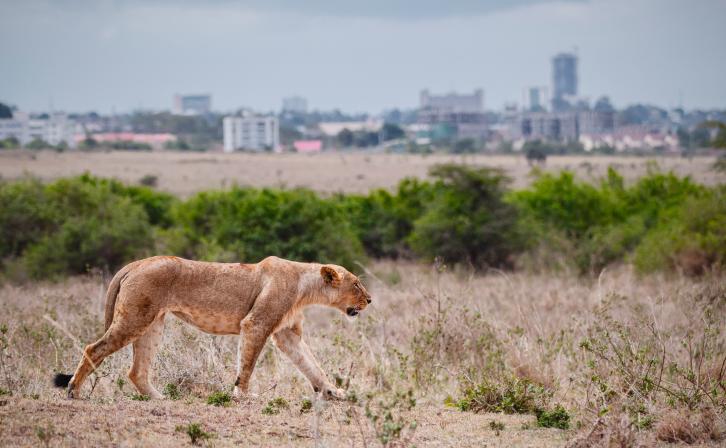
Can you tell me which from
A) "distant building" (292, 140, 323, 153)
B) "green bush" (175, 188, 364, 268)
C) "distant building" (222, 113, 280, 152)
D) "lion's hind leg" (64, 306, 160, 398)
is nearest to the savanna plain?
"lion's hind leg" (64, 306, 160, 398)

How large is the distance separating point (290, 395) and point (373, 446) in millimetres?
2170

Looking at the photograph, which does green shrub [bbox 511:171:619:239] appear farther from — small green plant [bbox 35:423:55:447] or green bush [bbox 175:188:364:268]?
small green plant [bbox 35:423:55:447]

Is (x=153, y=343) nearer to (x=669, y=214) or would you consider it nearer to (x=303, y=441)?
(x=303, y=441)

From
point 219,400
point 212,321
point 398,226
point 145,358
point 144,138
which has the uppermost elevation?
point 144,138

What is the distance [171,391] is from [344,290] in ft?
6.31

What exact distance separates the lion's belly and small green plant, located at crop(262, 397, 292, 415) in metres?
Result: 0.78

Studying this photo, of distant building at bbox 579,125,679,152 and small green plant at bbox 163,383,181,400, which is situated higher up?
distant building at bbox 579,125,679,152

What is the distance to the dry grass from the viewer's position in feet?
24.4

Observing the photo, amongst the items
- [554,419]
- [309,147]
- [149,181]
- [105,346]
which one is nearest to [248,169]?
[149,181]

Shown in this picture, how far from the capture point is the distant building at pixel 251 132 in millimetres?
151375

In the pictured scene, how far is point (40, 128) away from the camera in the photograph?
133m

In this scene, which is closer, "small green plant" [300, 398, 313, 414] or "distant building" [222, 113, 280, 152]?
"small green plant" [300, 398, 313, 414]

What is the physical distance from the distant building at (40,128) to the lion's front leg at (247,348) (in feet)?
362

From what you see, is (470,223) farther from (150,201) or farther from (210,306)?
(210,306)
